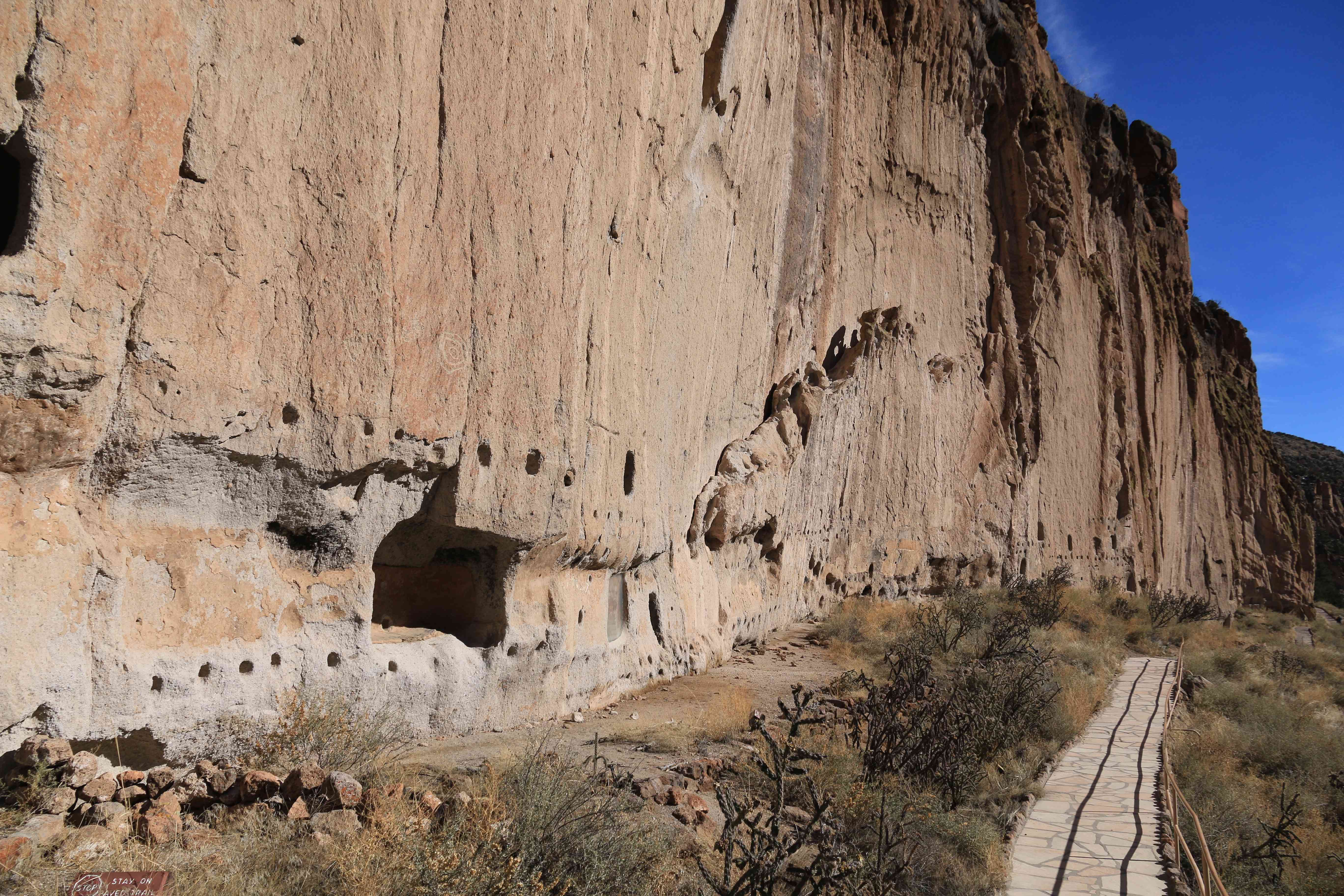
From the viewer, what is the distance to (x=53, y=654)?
3549 mm

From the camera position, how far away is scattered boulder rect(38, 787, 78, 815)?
3268mm

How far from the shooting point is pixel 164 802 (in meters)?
3.66

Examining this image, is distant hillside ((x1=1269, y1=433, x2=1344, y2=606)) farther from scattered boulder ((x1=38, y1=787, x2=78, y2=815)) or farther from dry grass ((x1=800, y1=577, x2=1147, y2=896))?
scattered boulder ((x1=38, y1=787, x2=78, y2=815))

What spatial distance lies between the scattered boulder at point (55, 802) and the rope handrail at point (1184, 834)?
470 cm

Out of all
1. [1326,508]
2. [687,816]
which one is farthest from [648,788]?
[1326,508]

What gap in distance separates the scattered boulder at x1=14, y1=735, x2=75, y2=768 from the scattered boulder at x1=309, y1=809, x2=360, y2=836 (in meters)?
1.00

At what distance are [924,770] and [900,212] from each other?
11108 mm

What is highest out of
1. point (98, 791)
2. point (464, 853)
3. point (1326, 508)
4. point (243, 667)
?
point (1326, 508)

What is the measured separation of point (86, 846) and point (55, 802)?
0.85ft

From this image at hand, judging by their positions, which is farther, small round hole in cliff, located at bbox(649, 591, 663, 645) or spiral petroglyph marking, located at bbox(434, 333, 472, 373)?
small round hole in cliff, located at bbox(649, 591, 663, 645)

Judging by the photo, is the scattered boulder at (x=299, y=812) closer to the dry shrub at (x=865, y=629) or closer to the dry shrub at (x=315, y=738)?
the dry shrub at (x=315, y=738)

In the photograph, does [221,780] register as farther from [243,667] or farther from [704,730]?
[704,730]

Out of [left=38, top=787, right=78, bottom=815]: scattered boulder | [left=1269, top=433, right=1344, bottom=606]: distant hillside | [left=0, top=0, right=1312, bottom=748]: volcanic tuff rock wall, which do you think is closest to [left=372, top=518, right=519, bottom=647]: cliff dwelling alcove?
[left=0, top=0, right=1312, bottom=748]: volcanic tuff rock wall

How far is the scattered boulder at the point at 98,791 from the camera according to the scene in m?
3.44
